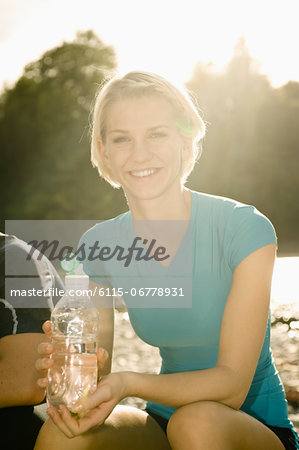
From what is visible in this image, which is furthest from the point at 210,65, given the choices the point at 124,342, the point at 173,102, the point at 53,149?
the point at 173,102

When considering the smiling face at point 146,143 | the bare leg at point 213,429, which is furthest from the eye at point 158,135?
the bare leg at point 213,429

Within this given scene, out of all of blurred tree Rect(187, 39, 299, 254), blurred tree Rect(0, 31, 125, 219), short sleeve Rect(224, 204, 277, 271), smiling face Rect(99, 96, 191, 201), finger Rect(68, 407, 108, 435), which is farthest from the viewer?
blurred tree Rect(0, 31, 125, 219)

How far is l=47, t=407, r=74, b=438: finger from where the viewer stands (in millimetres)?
2369

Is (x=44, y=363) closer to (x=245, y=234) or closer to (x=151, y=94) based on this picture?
(x=245, y=234)

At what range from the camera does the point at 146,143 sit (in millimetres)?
3084

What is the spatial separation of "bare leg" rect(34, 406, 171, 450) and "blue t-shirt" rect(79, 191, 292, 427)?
0.53 feet

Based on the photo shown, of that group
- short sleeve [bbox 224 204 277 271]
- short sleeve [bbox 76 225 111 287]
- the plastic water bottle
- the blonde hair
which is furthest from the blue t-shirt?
the blonde hair

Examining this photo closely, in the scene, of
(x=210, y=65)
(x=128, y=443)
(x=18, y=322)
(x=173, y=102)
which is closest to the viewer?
(x=128, y=443)

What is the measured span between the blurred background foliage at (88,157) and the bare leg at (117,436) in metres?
27.8

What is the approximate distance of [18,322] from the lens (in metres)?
2.74

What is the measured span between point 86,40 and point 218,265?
37455 mm

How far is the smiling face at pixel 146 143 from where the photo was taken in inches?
120

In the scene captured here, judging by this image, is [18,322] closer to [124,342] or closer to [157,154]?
[157,154]

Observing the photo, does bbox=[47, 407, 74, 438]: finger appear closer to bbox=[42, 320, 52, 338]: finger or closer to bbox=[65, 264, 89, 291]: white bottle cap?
bbox=[42, 320, 52, 338]: finger
